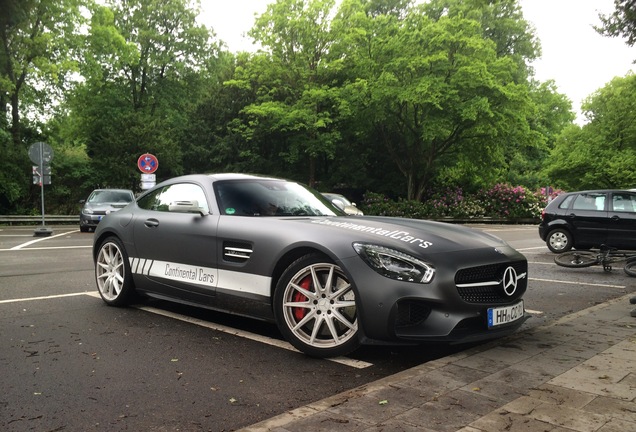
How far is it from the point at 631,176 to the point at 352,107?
75.4 ft

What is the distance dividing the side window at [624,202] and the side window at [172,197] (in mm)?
10059

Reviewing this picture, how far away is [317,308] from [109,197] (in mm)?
18497

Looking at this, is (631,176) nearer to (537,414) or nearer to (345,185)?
(345,185)

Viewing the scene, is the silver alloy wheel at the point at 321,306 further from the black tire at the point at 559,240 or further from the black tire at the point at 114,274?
the black tire at the point at 559,240

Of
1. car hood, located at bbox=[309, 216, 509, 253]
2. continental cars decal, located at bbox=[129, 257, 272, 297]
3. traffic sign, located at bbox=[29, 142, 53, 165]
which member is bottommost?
continental cars decal, located at bbox=[129, 257, 272, 297]

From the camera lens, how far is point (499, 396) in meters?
3.28

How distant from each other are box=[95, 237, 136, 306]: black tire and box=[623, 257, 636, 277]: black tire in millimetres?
7702

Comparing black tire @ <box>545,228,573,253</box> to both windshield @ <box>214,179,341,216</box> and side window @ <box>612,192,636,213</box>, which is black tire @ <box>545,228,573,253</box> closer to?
side window @ <box>612,192,636,213</box>

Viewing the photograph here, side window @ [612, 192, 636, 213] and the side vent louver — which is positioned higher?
side window @ [612, 192, 636, 213]

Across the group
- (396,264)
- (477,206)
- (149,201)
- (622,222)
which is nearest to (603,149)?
(477,206)

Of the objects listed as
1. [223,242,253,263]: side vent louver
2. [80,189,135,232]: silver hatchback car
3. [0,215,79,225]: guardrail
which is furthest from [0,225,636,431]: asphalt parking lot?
[0,215,79,225]: guardrail

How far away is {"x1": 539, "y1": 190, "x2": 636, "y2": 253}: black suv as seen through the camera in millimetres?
11922

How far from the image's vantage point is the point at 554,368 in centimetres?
383

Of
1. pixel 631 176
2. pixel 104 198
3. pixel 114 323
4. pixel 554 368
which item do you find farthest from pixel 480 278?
pixel 631 176
